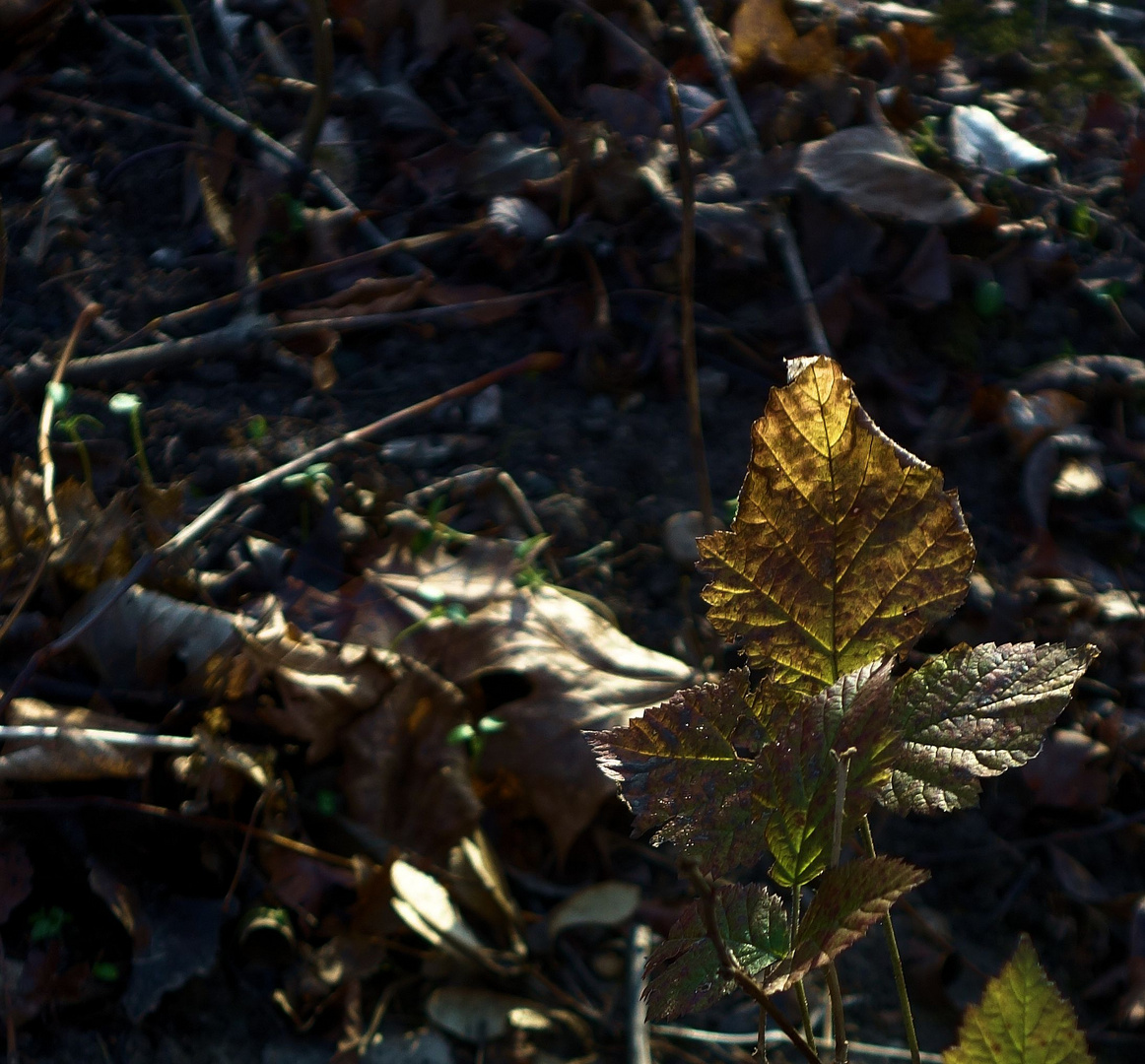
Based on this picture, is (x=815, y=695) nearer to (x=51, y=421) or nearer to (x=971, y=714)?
(x=971, y=714)

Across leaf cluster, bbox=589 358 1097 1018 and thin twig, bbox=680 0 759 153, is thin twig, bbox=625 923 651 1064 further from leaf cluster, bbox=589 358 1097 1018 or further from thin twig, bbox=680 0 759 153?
thin twig, bbox=680 0 759 153

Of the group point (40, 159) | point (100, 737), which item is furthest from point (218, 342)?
point (100, 737)

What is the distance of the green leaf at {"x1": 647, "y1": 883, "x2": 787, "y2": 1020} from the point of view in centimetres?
50

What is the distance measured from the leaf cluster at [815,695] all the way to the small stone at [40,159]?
2.75 meters

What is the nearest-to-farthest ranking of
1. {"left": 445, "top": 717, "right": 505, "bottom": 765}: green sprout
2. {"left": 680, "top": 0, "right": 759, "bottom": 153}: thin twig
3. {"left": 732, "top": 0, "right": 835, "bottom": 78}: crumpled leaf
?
{"left": 445, "top": 717, "right": 505, "bottom": 765}: green sprout < {"left": 680, "top": 0, "right": 759, "bottom": 153}: thin twig < {"left": 732, "top": 0, "right": 835, "bottom": 78}: crumpled leaf

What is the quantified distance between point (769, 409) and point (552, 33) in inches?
114

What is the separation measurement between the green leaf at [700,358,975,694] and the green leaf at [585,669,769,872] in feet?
0.11

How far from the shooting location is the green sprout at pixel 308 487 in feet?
7.23

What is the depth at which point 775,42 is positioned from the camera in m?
3.03

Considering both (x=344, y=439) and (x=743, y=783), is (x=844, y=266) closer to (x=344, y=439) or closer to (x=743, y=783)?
(x=344, y=439)

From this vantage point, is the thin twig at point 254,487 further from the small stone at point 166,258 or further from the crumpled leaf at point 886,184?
the crumpled leaf at point 886,184

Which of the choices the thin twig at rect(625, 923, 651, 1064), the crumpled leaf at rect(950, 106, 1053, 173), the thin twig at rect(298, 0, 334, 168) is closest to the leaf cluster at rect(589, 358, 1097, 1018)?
the thin twig at rect(625, 923, 651, 1064)

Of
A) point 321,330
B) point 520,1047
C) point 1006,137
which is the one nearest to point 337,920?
A: point 520,1047

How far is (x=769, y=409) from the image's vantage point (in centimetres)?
52
